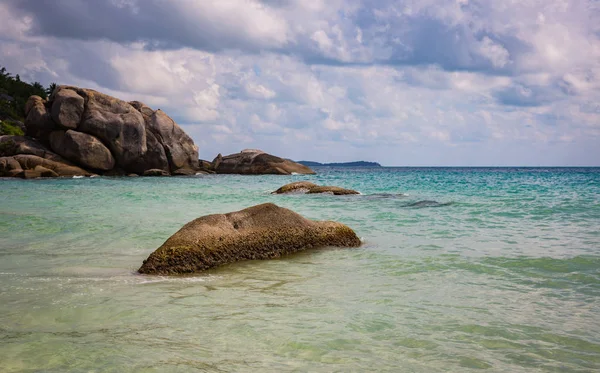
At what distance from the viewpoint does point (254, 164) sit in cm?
5994

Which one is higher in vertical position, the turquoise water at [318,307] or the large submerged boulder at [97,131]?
the large submerged boulder at [97,131]

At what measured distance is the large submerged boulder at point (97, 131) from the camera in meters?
44.4

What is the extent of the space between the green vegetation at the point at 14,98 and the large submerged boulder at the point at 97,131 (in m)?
13.2

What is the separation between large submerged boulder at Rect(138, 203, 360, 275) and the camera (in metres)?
7.68

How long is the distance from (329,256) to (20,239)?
22.3 feet

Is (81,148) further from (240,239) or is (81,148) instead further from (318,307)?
(318,307)

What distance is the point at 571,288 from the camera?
665 centimetres

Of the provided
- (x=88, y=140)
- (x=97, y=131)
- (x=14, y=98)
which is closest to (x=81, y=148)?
(x=88, y=140)

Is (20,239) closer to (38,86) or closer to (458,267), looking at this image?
(458,267)

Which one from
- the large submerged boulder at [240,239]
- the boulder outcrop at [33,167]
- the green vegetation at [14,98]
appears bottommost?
the large submerged boulder at [240,239]

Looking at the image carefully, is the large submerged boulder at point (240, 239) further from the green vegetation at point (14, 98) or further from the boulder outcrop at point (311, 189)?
the green vegetation at point (14, 98)

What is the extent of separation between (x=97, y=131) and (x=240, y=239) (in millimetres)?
40909

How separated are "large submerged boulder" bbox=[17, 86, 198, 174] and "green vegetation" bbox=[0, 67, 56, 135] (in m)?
13.2

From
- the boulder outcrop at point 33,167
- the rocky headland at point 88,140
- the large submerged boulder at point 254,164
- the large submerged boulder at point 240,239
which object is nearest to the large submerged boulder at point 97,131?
the rocky headland at point 88,140
